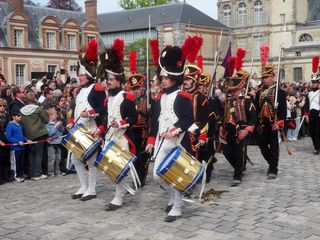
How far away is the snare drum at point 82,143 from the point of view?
24.7ft

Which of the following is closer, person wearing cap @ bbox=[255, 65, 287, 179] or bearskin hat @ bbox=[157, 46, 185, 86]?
bearskin hat @ bbox=[157, 46, 185, 86]

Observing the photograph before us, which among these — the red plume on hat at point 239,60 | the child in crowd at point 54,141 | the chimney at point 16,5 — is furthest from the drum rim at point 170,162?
the chimney at point 16,5

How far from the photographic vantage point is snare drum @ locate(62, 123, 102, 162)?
7.52 metres

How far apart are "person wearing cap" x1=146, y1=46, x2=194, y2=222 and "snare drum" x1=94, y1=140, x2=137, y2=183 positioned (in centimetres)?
41

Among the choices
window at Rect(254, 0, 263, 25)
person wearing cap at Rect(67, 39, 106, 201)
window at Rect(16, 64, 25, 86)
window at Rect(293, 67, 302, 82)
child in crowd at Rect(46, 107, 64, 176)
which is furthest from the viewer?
window at Rect(254, 0, 263, 25)

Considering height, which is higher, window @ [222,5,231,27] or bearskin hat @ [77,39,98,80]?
window @ [222,5,231,27]

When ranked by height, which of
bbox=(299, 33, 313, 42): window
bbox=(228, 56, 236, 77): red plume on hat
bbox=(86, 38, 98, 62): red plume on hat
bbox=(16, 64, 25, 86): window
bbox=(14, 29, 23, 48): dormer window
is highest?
bbox=(299, 33, 313, 42): window

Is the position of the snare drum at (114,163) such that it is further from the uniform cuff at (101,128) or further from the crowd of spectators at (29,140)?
the crowd of spectators at (29,140)

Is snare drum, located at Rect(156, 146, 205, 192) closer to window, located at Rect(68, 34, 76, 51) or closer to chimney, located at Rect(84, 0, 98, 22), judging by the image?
window, located at Rect(68, 34, 76, 51)

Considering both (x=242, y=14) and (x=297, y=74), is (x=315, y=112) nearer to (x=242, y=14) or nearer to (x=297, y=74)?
(x=297, y=74)

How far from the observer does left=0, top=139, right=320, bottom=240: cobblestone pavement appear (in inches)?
238

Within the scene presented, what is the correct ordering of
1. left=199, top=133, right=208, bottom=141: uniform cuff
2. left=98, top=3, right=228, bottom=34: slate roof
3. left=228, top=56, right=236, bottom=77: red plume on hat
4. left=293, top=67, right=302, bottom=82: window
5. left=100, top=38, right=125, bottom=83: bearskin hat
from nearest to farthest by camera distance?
left=100, top=38, right=125, bottom=83: bearskin hat, left=199, top=133, right=208, bottom=141: uniform cuff, left=228, top=56, right=236, bottom=77: red plume on hat, left=98, top=3, right=228, bottom=34: slate roof, left=293, top=67, right=302, bottom=82: window

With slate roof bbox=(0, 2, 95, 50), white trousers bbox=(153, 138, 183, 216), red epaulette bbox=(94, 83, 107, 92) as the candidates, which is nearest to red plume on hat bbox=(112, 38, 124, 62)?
red epaulette bbox=(94, 83, 107, 92)

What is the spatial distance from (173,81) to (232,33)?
197 ft
